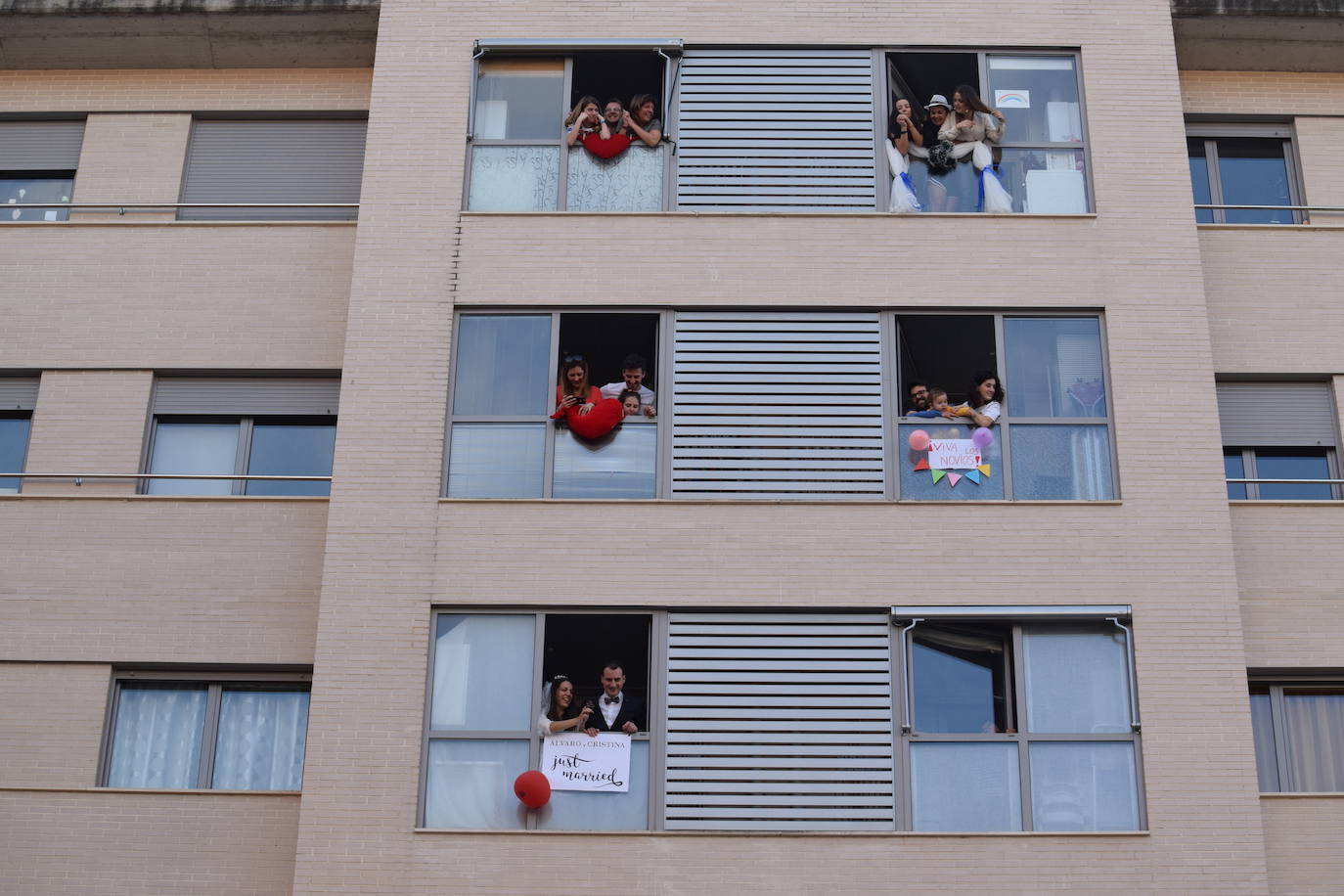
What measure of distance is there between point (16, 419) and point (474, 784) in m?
6.15

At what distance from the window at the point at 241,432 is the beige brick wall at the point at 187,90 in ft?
10.2

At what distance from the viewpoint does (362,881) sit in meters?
13.2

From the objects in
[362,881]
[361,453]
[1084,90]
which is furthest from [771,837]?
[1084,90]

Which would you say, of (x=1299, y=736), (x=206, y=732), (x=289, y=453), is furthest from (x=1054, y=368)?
(x=206, y=732)

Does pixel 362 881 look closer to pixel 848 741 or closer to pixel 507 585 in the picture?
pixel 507 585

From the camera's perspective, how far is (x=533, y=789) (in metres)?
13.4

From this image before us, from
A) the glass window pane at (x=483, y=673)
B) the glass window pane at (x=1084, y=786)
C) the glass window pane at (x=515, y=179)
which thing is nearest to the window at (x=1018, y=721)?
the glass window pane at (x=1084, y=786)

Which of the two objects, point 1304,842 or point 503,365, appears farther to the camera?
point 503,365

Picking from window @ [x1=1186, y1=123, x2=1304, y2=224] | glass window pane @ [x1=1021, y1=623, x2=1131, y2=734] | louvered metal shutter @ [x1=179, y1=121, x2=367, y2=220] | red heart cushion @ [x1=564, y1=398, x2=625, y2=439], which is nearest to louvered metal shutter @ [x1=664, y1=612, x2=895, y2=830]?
glass window pane @ [x1=1021, y1=623, x2=1131, y2=734]

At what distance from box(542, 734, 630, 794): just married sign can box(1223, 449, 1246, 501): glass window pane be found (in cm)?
622

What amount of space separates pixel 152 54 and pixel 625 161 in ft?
17.7

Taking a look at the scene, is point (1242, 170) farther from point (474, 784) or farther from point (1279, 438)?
point (474, 784)

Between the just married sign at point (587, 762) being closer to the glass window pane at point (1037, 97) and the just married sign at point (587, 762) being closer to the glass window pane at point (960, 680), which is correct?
the glass window pane at point (960, 680)

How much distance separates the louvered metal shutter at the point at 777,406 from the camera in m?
14.5
